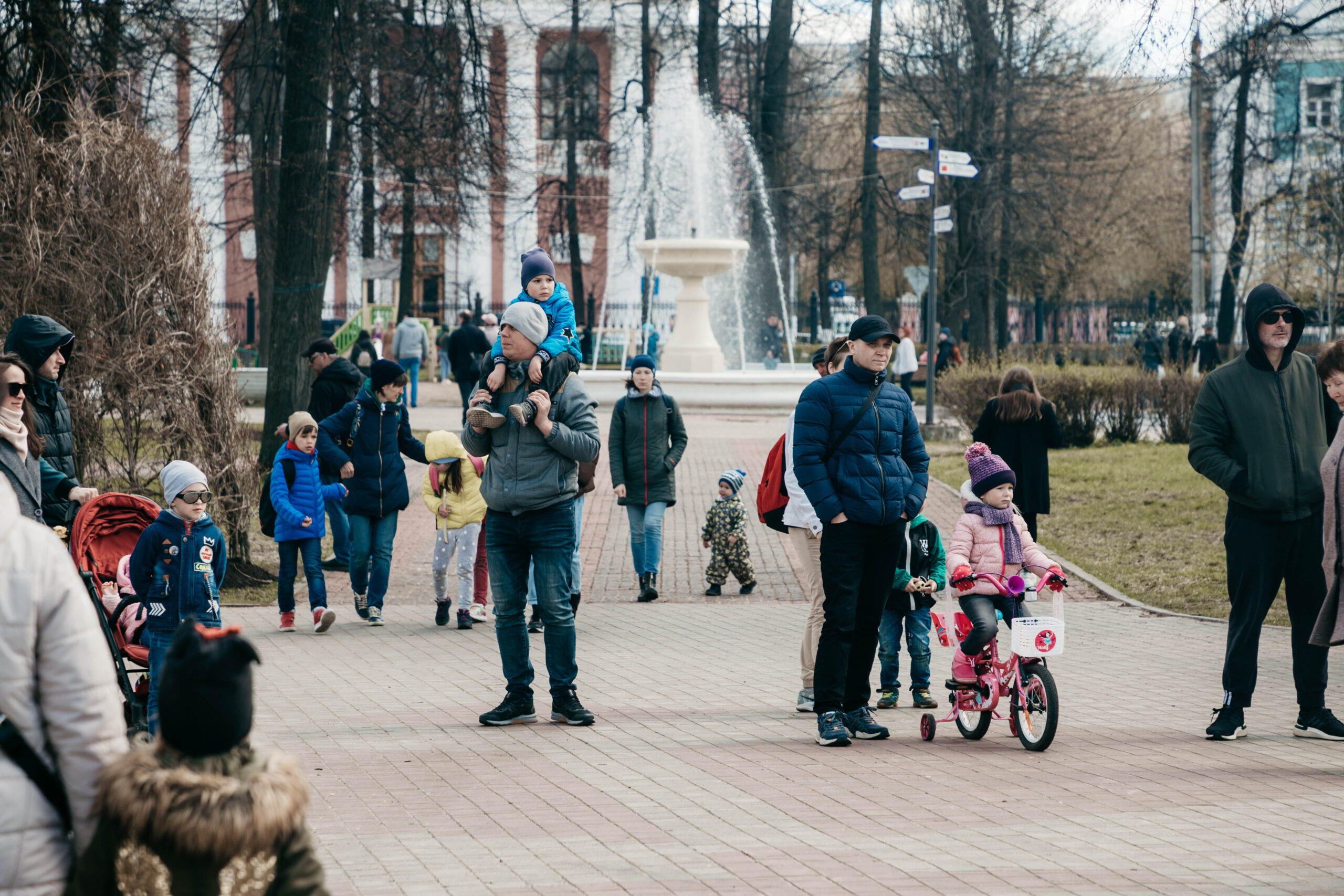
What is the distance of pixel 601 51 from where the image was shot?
4928cm

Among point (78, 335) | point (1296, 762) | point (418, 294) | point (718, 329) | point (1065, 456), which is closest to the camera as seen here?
point (1296, 762)

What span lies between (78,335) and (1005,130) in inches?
1241

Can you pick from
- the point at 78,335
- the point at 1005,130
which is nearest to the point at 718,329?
the point at 1005,130

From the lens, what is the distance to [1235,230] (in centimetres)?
3419

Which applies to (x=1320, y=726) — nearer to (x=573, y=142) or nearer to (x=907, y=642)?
(x=907, y=642)

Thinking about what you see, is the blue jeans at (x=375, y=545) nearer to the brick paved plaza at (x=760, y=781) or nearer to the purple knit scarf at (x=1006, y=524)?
Result: the brick paved plaza at (x=760, y=781)

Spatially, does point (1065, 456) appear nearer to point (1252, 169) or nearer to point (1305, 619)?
point (1305, 619)

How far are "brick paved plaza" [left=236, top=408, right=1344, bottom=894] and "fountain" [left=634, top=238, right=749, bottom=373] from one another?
1977cm

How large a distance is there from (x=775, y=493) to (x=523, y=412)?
1771 mm

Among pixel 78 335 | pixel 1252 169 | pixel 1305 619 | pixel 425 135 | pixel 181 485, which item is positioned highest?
pixel 1252 169

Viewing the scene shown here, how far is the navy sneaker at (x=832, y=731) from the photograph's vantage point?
21.7ft

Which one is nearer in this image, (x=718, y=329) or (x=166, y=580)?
(x=166, y=580)

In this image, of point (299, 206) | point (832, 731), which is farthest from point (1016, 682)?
point (299, 206)

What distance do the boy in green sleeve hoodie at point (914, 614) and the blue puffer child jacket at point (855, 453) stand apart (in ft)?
2.60
